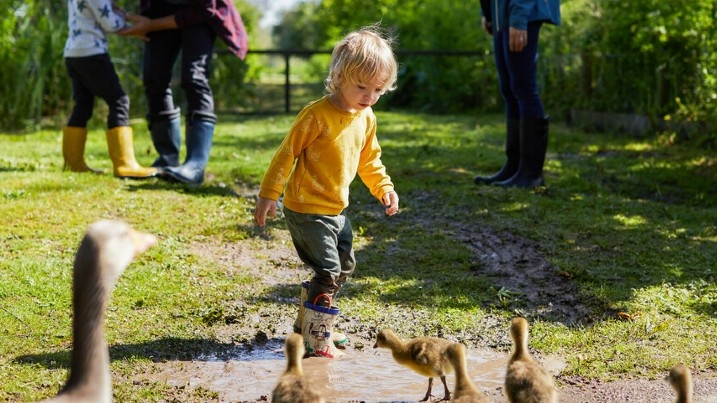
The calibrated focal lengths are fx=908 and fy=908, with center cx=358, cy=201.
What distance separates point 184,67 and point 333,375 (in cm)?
443

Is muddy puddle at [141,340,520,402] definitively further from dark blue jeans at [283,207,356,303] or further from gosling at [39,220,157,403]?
gosling at [39,220,157,403]

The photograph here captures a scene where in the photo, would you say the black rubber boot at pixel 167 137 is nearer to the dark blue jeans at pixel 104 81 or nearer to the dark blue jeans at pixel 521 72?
the dark blue jeans at pixel 104 81

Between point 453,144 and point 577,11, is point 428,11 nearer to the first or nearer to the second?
point 577,11

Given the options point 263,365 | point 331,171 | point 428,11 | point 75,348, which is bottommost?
point 263,365

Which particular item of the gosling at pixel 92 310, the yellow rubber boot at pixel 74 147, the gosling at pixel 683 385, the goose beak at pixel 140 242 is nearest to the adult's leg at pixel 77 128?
the yellow rubber boot at pixel 74 147

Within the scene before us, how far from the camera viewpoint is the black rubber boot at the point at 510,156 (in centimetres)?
870

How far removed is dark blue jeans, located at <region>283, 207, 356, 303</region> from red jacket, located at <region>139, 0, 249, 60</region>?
3773mm

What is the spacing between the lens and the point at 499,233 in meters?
7.04

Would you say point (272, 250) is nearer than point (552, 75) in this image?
Yes

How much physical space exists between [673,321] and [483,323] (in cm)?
107

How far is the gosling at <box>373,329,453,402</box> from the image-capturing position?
423 cm

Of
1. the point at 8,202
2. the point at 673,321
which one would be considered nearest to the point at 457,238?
the point at 673,321

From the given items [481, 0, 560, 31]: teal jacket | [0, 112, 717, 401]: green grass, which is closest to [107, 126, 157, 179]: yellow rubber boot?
[0, 112, 717, 401]: green grass

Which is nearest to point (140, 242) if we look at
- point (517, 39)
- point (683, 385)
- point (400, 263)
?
point (683, 385)
